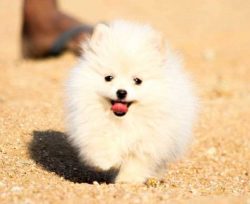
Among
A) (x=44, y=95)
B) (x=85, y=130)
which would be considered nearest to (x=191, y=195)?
(x=85, y=130)

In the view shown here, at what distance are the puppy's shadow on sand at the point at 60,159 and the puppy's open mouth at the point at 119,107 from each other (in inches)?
21.0

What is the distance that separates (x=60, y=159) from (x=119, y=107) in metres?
1.30

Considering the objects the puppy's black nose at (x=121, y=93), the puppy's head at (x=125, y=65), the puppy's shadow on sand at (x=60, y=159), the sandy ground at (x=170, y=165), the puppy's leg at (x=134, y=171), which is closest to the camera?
the sandy ground at (x=170, y=165)

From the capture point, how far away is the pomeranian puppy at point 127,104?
195 inches

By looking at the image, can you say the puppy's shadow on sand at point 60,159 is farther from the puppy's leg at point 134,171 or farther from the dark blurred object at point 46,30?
the dark blurred object at point 46,30

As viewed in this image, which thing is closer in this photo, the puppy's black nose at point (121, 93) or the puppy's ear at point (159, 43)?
the puppy's black nose at point (121, 93)

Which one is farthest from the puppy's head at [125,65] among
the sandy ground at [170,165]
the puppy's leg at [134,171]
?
the sandy ground at [170,165]

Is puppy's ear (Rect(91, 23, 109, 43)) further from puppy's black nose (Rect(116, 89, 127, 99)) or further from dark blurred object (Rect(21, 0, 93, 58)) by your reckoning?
dark blurred object (Rect(21, 0, 93, 58))

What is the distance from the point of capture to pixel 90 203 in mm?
4090

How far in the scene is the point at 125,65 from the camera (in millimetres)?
4918

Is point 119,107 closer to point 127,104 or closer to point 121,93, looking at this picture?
point 127,104

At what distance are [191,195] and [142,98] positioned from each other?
34.0 inches

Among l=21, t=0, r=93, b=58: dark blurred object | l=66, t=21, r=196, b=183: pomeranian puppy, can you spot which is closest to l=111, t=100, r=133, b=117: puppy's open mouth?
l=66, t=21, r=196, b=183: pomeranian puppy

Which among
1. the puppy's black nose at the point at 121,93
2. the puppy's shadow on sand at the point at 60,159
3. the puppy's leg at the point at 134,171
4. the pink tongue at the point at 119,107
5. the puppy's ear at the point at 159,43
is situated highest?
the puppy's ear at the point at 159,43
